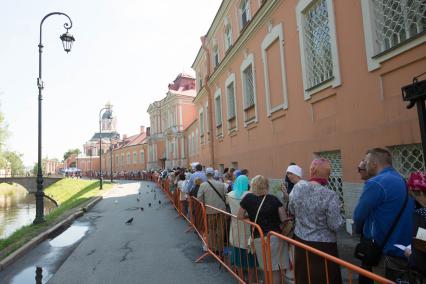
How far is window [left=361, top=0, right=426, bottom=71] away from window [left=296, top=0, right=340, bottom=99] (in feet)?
3.67

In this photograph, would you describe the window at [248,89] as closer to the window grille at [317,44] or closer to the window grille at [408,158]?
the window grille at [317,44]

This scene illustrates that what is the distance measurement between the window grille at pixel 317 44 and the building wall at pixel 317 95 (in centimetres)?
10

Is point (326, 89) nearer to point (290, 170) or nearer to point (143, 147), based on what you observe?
point (290, 170)

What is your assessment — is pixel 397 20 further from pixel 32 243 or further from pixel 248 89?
pixel 32 243

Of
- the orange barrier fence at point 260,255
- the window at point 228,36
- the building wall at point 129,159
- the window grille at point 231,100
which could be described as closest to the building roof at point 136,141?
the building wall at point 129,159

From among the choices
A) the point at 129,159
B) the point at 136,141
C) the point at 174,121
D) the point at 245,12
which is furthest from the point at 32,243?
the point at 136,141

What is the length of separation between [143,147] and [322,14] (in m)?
58.1

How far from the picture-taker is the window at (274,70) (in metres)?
10.4

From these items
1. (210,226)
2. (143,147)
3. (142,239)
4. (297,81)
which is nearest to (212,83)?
(297,81)

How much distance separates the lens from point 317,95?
8.46 meters

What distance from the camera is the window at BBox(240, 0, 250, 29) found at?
14326 millimetres

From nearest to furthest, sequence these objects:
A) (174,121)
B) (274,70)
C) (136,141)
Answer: (274,70) < (174,121) < (136,141)

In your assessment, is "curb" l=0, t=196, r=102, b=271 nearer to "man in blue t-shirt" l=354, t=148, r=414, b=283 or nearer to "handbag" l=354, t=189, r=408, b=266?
"handbag" l=354, t=189, r=408, b=266

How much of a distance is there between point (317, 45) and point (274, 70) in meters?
2.57
